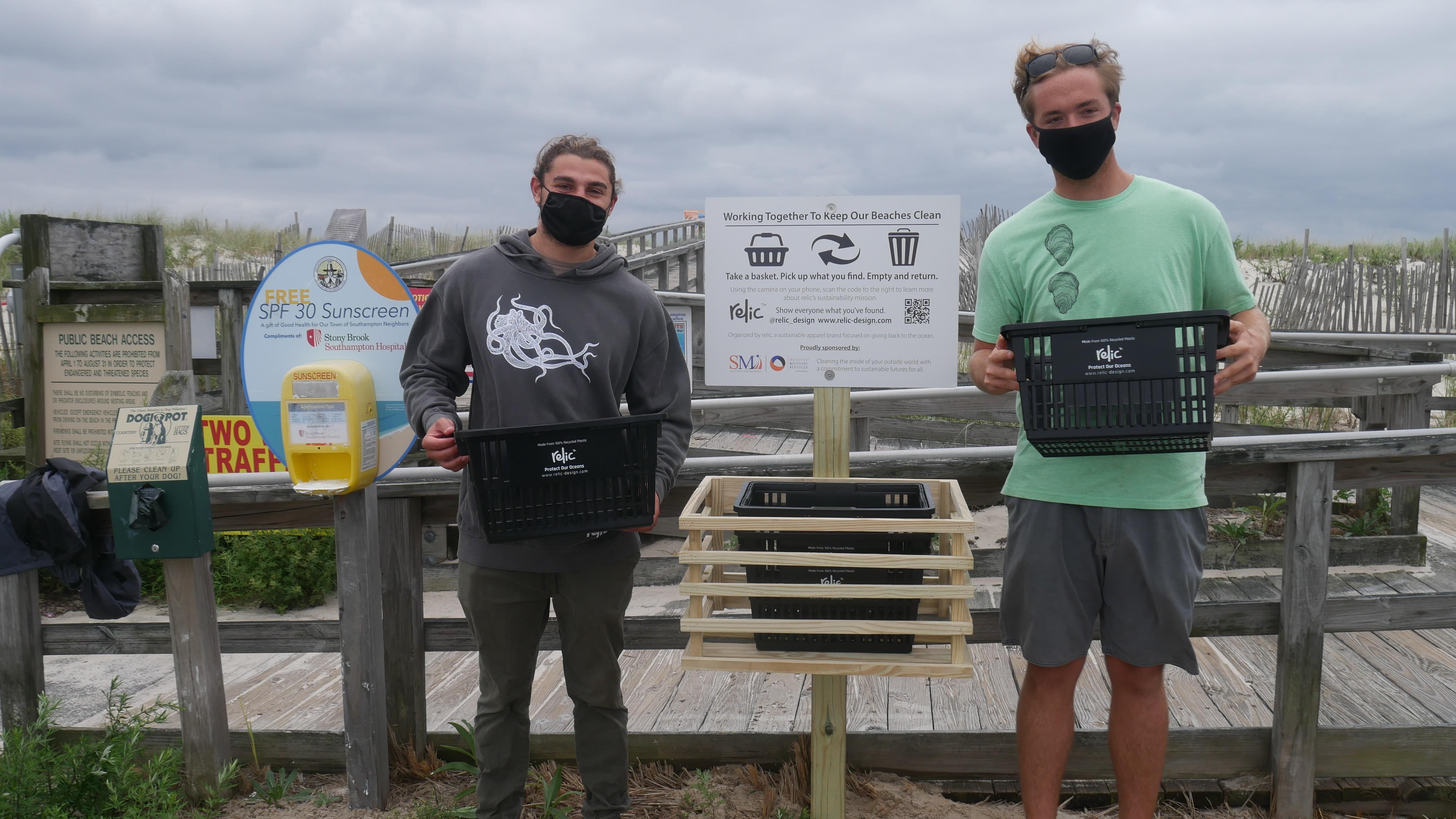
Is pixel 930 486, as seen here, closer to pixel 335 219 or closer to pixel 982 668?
pixel 982 668

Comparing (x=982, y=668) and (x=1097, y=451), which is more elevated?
(x=1097, y=451)

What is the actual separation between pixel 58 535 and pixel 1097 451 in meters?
2.81

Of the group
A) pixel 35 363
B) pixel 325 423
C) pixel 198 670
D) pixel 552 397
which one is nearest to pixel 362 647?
pixel 198 670

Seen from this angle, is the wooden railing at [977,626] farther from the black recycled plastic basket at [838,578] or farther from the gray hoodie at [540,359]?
the black recycled plastic basket at [838,578]

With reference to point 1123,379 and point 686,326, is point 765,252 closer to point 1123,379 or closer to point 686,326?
point 1123,379

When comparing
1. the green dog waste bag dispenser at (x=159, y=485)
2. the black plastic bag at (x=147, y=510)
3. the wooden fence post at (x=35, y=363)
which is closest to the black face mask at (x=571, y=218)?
the green dog waste bag dispenser at (x=159, y=485)

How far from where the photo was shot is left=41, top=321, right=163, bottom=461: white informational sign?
6383 mm

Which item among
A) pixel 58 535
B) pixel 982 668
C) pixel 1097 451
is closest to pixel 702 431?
pixel 982 668

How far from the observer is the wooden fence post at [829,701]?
244cm

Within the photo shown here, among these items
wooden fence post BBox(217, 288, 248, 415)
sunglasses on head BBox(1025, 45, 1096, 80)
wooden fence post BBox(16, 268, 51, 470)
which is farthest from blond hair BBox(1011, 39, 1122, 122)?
wooden fence post BBox(16, 268, 51, 470)

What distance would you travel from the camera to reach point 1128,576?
217cm

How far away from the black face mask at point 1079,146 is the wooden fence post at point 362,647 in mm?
1966

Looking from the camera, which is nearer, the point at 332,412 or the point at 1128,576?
the point at 1128,576

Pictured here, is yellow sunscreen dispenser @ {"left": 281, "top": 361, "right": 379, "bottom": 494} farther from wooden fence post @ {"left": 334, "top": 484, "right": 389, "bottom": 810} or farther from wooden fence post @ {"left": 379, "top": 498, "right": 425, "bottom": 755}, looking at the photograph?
wooden fence post @ {"left": 379, "top": 498, "right": 425, "bottom": 755}
